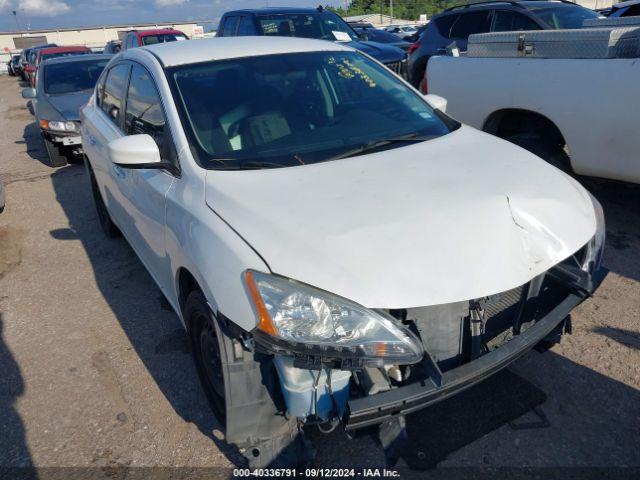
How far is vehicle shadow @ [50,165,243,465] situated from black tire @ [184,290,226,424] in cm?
19

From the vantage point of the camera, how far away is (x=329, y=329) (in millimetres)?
2004

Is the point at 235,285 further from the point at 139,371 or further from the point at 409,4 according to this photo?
the point at 409,4

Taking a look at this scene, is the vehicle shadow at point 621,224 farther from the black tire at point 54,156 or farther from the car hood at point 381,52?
the black tire at point 54,156

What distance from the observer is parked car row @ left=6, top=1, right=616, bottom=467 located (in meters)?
2.03

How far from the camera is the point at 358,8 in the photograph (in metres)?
69.6

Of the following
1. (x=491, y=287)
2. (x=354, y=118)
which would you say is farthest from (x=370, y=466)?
(x=354, y=118)

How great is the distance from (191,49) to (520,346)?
2630mm

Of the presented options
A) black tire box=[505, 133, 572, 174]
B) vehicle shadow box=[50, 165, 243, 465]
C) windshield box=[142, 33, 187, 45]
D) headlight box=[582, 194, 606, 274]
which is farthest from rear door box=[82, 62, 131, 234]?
windshield box=[142, 33, 187, 45]

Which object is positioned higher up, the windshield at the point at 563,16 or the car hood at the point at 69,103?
the windshield at the point at 563,16

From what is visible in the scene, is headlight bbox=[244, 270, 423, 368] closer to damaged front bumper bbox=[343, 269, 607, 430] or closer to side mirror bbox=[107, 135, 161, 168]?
damaged front bumper bbox=[343, 269, 607, 430]

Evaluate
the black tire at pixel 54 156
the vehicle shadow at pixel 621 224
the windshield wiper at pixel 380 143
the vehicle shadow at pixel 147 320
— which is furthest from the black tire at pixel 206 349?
the black tire at pixel 54 156

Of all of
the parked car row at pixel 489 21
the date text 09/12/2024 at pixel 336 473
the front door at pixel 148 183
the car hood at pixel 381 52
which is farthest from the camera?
the car hood at pixel 381 52

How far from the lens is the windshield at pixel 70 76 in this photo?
30.6 feet

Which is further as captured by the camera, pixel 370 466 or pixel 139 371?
pixel 139 371
